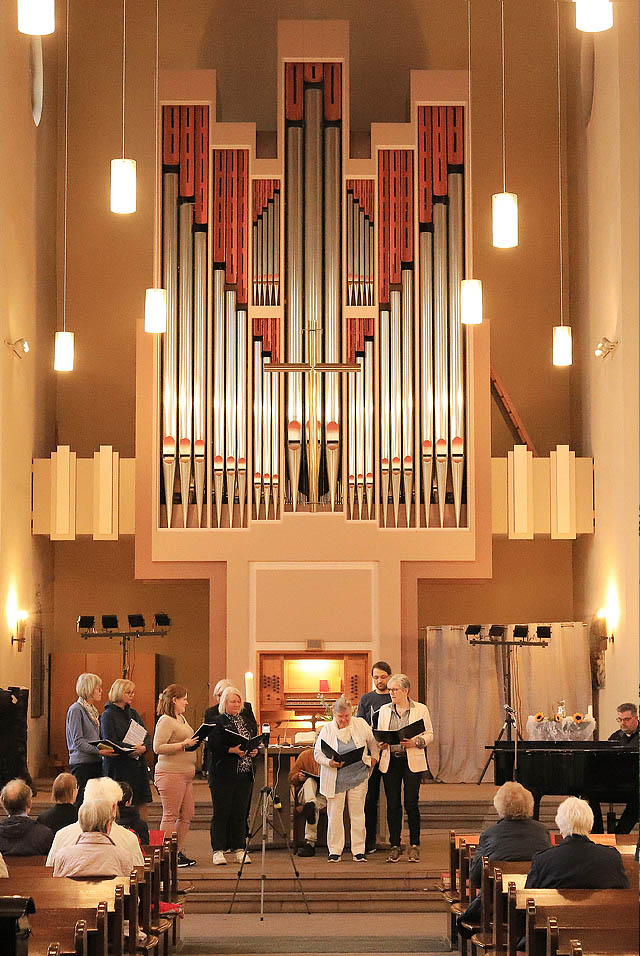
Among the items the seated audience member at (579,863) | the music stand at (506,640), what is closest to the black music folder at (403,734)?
the seated audience member at (579,863)

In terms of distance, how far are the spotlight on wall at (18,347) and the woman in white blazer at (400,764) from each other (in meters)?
5.48

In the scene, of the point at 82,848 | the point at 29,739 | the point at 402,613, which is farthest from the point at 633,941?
the point at 29,739

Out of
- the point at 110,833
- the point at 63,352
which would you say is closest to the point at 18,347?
the point at 63,352

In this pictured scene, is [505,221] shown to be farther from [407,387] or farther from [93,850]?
[93,850]

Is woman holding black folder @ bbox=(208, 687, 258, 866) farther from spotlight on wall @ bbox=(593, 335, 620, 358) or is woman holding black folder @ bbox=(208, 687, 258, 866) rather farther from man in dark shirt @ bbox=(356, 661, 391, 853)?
spotlight on wall @ bbox=(593, 335, 620, 358)

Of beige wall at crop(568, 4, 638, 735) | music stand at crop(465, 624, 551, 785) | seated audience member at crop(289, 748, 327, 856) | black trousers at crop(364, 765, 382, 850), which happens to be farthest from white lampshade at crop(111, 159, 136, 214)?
Result: music stand at crop(465, 624, 551, 785)

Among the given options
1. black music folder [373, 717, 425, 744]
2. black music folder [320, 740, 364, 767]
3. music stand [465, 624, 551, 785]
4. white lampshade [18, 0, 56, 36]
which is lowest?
black music folder [320, 740, 364, 767]

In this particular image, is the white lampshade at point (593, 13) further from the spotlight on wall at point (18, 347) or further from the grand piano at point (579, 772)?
the spotlight on wall at point (18, 347)

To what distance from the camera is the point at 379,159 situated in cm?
1397

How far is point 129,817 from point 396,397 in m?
6.55

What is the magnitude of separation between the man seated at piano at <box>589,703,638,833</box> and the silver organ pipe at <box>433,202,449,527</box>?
337cm

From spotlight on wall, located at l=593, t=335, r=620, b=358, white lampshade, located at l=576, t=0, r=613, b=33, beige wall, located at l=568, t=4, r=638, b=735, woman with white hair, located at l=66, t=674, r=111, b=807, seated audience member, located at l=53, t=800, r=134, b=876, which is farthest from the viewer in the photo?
spotlight on wall, located at l=593, t=335, r=620, b=358

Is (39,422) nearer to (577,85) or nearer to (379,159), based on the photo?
(379,159)

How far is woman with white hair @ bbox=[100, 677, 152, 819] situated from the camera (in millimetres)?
8945
